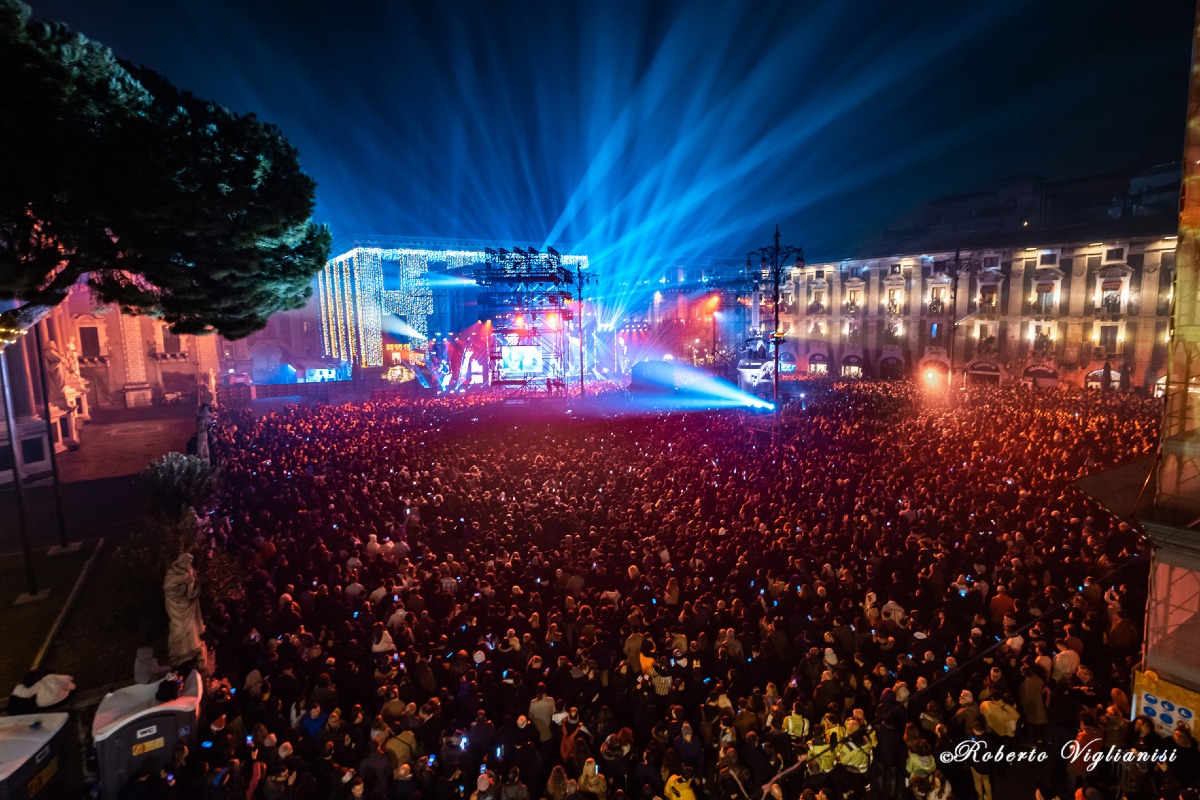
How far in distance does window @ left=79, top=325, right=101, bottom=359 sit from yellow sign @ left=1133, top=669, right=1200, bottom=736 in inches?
1668

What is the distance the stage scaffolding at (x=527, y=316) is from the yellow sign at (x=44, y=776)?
79.2 ft

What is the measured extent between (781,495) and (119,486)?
16.8 meters

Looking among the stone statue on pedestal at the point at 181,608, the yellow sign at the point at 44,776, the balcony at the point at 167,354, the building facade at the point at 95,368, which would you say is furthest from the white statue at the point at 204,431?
the balcony at the point at 167,354

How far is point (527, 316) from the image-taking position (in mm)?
38031

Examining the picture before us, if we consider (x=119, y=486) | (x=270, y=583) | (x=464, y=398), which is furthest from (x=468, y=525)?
(x=464, y=398)

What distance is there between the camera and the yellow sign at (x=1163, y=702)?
18.4 feet

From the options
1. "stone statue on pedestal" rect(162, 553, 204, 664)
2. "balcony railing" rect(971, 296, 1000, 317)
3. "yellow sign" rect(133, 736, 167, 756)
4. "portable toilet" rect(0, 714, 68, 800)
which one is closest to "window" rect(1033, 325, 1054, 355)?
"balcony railing" rect(971, 296, 1000, 317)

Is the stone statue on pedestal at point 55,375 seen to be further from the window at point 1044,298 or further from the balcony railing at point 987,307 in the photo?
the window at point 1044,298

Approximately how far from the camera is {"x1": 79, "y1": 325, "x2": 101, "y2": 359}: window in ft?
106

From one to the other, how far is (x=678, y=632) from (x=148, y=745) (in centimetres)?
566

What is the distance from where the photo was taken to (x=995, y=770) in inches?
222

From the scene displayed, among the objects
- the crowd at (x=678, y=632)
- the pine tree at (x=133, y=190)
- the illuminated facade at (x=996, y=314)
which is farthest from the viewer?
the illuminated facade at (x=996, y=314)

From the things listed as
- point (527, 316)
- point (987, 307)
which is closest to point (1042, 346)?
point (987, 307)

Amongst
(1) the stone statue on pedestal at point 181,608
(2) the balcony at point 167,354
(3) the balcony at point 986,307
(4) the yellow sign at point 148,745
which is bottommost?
(4) the yellow sign at point 148,745
